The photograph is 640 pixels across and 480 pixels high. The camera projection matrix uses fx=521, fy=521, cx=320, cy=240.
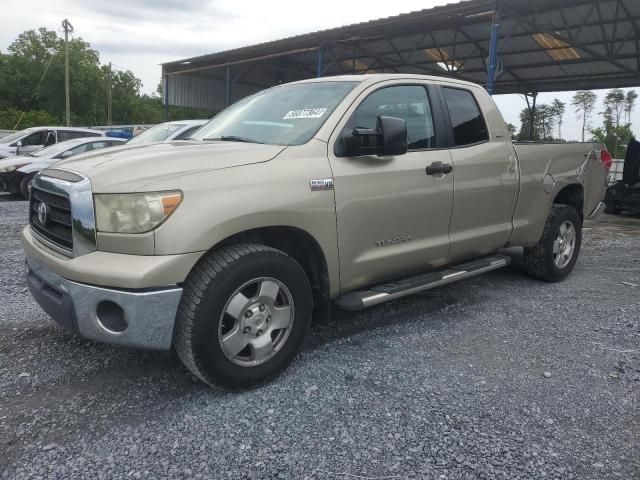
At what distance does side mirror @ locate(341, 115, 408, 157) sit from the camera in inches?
124

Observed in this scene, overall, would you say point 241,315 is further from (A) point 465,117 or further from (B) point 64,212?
(A) point 465,117

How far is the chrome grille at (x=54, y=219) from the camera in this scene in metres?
2.73

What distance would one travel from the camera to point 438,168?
147 inches

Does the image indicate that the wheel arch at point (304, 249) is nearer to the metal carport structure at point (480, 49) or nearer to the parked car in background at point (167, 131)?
the parked car in background at point (167, 131)

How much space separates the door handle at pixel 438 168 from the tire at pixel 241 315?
1.30 metres

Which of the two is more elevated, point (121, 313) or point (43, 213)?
point (43, 213)

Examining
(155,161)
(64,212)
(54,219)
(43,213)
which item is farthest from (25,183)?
(155,161)

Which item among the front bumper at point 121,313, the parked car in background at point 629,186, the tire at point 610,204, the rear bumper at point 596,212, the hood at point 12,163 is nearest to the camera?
the front bumper at point 121,313

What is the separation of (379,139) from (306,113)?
1.84 feet

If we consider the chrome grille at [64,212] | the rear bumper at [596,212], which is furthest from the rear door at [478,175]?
the chrome grille at [64,212]

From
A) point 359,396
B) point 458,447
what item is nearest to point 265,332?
point 359,396

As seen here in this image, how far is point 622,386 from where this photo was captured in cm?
310

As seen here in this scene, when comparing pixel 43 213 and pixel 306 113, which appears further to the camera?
pixel 306 113

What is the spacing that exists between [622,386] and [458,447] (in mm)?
1350
